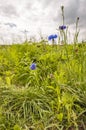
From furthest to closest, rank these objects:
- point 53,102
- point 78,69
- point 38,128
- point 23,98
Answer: point 78,69
point 23,98
point 53,102
point 38,128

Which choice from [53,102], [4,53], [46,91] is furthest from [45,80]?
[4,53]

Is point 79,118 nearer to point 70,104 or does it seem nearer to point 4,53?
point 70,104

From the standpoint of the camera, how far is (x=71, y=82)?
2742 millimetres

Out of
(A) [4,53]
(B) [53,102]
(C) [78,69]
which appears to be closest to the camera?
(B) [53,102]

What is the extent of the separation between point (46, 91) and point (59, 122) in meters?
0.46

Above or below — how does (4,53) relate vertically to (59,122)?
above

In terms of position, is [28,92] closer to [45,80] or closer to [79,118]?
[45,80]

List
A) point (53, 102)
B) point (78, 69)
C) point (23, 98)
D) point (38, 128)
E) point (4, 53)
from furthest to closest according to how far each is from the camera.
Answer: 1. point (4, 53)
2. point (78, 69)
3. point (23, 98)
4. point (53, 102)
5. point (38, 128)

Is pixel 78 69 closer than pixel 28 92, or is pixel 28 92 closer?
pixel 28 92

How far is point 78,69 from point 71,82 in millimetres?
240

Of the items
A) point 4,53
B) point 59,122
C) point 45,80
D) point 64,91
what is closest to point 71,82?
point 64,91

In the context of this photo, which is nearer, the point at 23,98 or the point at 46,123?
the point at 46,123

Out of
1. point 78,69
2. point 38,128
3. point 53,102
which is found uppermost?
point 78,69

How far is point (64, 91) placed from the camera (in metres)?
2.64
